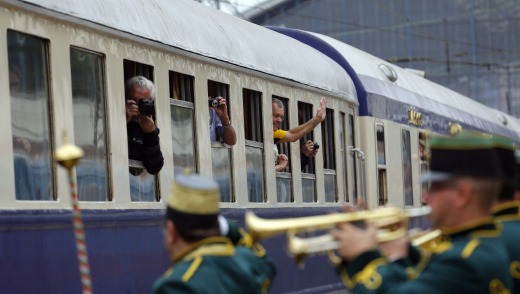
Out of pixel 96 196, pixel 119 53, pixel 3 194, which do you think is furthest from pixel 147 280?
pixel 3 194

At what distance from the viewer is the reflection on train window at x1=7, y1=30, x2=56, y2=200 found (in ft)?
26.5

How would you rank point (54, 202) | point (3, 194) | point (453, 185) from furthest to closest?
point (54, 202) → point (3, 194) → point (453, 185)

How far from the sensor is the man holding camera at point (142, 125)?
9836 millimetres

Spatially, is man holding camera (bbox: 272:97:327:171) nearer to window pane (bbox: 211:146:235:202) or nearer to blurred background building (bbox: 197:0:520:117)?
window pane (bbox: 211:146:235:202)

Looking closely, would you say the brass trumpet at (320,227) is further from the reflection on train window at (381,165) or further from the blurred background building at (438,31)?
the blurred background building at (438,31)

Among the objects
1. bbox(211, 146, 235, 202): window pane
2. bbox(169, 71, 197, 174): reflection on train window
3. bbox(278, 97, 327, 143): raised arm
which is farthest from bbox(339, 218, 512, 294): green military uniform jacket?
bbox(278, 97, 327, 143): raised arm

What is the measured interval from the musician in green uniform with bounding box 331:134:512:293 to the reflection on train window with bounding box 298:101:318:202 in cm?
981

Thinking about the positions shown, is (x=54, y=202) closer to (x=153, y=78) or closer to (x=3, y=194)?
(x=3, y=194)

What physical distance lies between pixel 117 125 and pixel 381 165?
8589mm

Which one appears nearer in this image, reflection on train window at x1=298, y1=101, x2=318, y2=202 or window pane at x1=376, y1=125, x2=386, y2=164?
reflection on train window at x1=298, y1=101, x2=318, y2=202

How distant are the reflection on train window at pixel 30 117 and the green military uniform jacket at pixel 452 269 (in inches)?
157

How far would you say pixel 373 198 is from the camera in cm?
1730

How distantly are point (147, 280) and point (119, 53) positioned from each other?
1.62 m

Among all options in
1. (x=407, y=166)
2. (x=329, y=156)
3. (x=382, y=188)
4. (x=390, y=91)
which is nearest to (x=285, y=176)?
(x=329, y=156)
